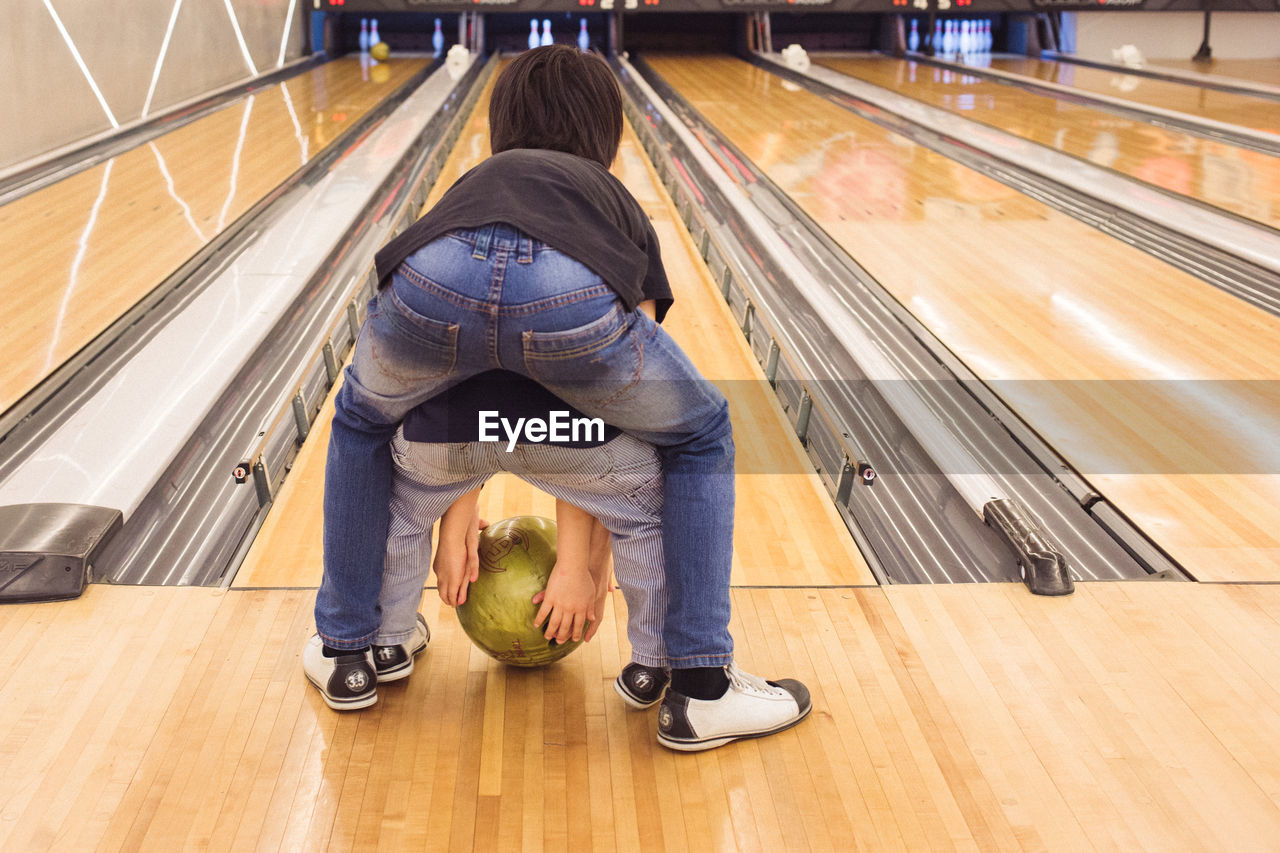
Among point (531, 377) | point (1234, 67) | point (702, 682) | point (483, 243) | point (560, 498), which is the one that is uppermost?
point (1234, 67)

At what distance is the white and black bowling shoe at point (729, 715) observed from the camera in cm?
122

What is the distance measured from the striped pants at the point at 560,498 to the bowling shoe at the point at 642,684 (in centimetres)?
5

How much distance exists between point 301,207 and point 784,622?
3127 mm

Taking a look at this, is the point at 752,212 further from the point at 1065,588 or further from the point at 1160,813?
the point at 1160,813

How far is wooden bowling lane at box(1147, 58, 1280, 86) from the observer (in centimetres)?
741

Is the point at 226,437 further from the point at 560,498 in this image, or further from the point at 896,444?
the point at 896,444

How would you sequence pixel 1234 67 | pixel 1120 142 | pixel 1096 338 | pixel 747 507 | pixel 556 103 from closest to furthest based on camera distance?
pixel 556 103
pixel 747 507
pixel 1096 338
pixel 1120 142
pixel 1234 67

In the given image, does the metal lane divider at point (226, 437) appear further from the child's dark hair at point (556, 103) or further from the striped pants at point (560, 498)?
the child's dark hair at point (556, 103)

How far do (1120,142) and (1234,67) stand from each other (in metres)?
4.07

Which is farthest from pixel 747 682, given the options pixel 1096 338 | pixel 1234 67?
pixel 1234 67

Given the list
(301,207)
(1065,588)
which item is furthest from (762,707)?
(301,207)

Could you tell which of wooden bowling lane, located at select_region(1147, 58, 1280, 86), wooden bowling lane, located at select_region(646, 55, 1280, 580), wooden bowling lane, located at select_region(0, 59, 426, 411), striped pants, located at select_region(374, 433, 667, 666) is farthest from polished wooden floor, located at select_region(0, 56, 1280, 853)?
A: wooden bowling lane, located at select_region(1147, 58, 1280, 86)

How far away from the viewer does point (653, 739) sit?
1.27 metres

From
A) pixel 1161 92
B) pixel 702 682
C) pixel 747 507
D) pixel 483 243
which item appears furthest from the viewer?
pixel 1161 92
